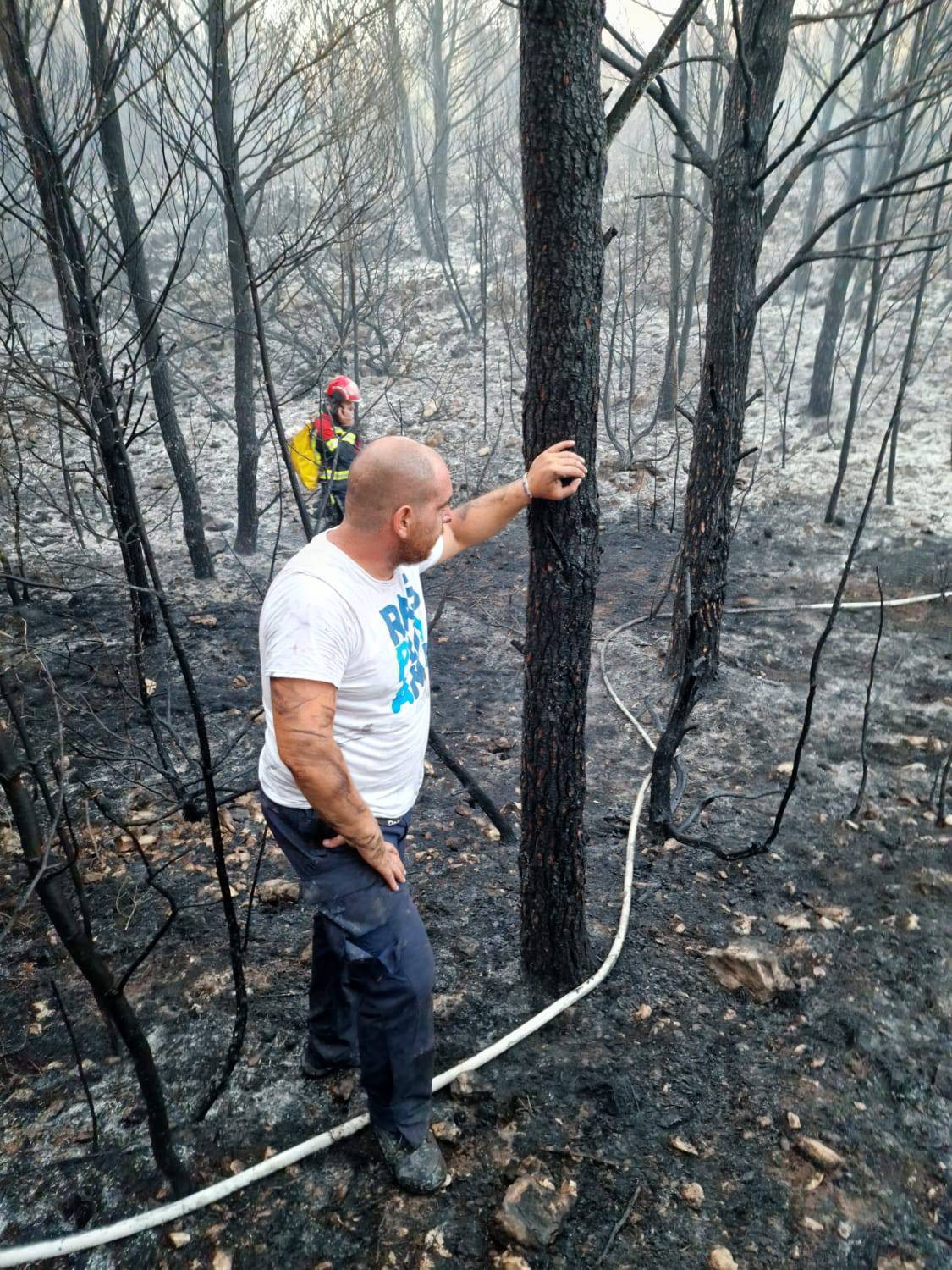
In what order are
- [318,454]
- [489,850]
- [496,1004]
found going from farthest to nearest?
[318,454] < [489,850] < [496,1004]

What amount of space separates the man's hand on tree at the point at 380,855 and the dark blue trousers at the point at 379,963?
0.02 metres

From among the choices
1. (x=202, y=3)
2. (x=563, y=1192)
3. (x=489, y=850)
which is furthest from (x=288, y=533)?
(x=563, y=1192)

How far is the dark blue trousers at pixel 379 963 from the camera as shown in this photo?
6.67 ft

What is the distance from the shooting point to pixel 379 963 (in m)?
2.03

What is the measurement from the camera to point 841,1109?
236cm

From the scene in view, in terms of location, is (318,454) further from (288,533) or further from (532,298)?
(532,298)

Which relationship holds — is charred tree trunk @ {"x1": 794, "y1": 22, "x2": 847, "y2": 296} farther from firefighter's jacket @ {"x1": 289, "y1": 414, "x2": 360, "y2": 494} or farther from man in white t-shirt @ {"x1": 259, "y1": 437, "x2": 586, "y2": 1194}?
man in white t-shirt @ {"x1": 259, "y1": 437, "x2": 586, "y2": 1194}

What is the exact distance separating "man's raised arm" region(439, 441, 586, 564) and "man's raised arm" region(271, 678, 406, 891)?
802 mm

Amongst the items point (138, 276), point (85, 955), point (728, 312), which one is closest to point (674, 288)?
point (728, 312)

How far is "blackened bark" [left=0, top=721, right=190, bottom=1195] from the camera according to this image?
165 centimetres

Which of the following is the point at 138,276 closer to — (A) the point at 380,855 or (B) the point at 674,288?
(A) the point at 380,855


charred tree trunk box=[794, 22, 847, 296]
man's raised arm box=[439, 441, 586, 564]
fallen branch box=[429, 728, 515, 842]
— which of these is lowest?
fallen branch box=[429, 728, 515, 842]

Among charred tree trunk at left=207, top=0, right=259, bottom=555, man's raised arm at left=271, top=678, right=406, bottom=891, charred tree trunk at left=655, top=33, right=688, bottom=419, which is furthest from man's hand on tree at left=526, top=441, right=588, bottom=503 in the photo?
charred tree trunk at left=655, top=33, right=688, bottom=419

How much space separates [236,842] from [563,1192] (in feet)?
7.28
